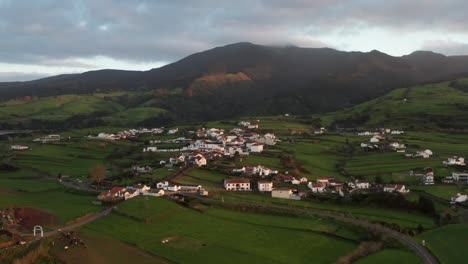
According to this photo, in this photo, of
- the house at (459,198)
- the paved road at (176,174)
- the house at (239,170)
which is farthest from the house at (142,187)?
the house at (459,198)

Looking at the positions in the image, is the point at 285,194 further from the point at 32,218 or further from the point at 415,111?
the point at 415,111

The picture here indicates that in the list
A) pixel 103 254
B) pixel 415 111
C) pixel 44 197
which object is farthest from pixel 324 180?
pixel 415 111

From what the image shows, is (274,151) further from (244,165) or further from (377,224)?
(377,224)

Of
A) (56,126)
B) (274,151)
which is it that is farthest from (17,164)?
(56,126)

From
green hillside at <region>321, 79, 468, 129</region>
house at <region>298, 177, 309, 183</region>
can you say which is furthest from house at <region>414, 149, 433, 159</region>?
green hillside at <region>321, 79, 468, 129</region>

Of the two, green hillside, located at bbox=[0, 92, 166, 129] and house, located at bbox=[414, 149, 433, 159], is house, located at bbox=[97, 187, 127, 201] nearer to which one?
house, located at bbox=[414, 149, 433, 159]

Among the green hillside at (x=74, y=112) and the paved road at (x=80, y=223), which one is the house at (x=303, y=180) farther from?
the green hillside at (x=74, y=112)
